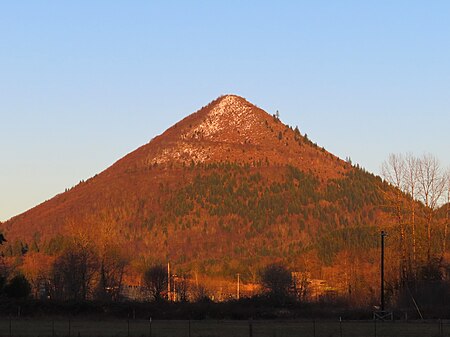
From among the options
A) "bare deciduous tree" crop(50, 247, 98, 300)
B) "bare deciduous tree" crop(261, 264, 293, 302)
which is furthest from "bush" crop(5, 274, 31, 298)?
"bare deciduous tree" crop(261, 264, 293, 302)

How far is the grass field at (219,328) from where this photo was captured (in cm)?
5075

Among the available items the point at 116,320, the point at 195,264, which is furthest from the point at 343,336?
the point at 195,264

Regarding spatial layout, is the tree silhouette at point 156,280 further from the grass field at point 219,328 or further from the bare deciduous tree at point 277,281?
the grass field at point 219,328

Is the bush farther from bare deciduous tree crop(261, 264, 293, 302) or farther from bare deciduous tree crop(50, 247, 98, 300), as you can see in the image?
bare deciduous tree crop(261, 264, 293, 302)

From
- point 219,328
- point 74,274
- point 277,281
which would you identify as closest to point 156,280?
point 74,274

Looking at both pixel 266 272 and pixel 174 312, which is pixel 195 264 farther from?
pixel 174 312

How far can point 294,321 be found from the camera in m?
63.6

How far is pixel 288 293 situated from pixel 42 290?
108 ft

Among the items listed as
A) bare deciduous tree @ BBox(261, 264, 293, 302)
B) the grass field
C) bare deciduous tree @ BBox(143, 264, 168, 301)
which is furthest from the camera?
bare deciduous tree @ BBox(143, 264, 168, 301)

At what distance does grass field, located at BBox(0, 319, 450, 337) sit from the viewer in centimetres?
5075

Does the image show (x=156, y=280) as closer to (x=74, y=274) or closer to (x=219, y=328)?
(x=74, y=274)

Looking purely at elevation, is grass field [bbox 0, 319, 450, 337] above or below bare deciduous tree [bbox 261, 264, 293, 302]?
below

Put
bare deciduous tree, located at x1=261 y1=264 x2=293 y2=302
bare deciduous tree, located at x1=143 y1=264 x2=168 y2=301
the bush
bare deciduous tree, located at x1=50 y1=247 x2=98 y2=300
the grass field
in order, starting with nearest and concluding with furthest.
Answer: the grass field < the bush < bare deciduous tree, located at x1=261 y1=264 x2=293 y2=302 < bare deciduous tree, located at x1=143 y1=264 x2=168 y2=301 < bare deciduous tree, located at x1=50 y1=247 x2=98 y2=300

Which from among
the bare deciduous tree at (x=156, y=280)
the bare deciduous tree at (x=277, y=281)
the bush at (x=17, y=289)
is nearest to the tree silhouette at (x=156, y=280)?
the bare deciduous tree at (x=156, y=280)
